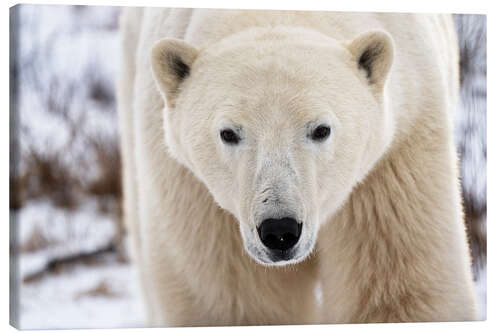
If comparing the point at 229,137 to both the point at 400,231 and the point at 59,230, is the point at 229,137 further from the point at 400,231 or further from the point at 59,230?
the point at 59,230

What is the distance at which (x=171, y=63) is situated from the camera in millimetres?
4047

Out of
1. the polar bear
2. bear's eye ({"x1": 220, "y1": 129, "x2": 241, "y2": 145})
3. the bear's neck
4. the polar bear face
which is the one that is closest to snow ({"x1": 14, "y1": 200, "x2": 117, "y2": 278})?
the polar bear

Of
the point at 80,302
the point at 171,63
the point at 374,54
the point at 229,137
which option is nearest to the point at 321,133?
the point at 229,137

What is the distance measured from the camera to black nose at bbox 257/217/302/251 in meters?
3.51

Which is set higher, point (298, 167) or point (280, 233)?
point (298, 167)

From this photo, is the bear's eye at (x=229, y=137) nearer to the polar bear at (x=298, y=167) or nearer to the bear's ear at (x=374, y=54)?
the polar bear at (x=298, y=167)

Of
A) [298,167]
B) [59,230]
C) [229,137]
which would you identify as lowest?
[59,230]

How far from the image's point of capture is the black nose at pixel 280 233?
351 centimetres

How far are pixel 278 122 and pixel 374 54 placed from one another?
632mm

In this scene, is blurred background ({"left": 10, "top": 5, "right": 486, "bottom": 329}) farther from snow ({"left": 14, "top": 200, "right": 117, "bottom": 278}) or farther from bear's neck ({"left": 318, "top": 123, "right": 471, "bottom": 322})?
bear's neck ({"left": 318, "top": 123, "right": 471, "bottom": 322})

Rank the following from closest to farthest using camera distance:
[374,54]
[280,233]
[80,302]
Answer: [280,233] → [374,54] → [80,302]

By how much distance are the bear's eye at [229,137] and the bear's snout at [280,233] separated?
447 millimetres

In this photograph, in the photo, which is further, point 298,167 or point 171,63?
point 171,63

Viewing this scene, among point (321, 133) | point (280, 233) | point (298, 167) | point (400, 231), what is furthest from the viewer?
point (400, 231)
